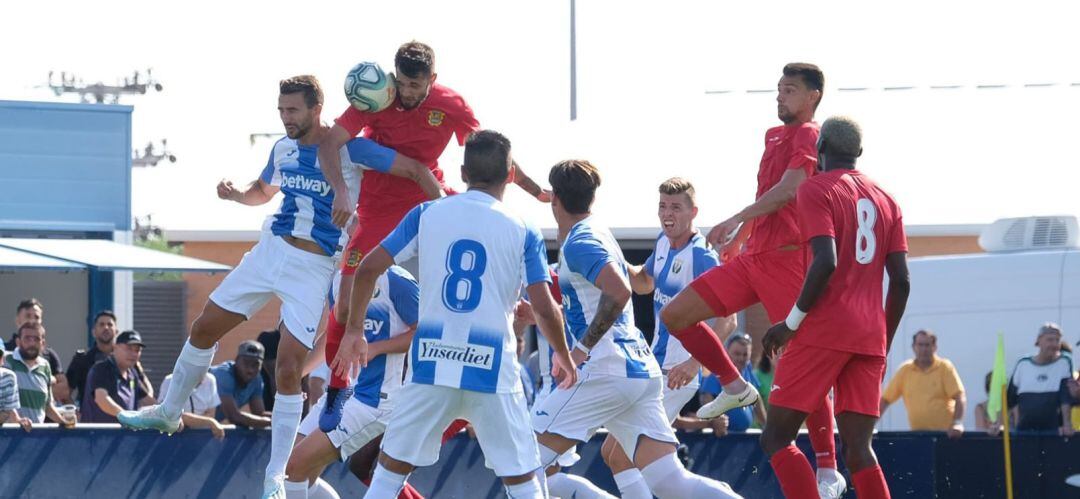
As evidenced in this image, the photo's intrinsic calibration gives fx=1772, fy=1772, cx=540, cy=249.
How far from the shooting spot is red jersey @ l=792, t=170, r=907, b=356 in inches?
351

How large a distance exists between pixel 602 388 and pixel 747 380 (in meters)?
4.41

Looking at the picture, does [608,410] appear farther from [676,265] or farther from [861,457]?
[676,265]

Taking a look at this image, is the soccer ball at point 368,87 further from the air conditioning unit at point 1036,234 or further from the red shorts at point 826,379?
the air conditioning unit at point 1036,234

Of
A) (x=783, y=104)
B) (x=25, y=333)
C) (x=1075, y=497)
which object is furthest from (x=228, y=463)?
(x=1075, y=497)

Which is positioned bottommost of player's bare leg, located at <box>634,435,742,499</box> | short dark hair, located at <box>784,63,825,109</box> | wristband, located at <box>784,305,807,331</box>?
player's bare leg, located at <box>634,435,742,499</box>

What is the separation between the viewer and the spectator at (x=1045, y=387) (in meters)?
15.0

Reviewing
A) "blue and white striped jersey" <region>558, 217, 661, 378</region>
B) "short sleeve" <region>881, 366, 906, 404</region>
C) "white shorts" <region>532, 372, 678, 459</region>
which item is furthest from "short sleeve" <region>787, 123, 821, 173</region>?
"short sleeve" <region>881, 366, 906, 404</region>

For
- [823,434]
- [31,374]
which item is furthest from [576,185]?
[31,374]

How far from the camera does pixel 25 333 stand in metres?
14.2

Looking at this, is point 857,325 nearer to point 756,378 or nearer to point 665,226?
point 665,226

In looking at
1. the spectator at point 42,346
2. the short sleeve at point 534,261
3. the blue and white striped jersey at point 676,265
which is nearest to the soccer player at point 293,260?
the blue and white striped jersey at point 676,265

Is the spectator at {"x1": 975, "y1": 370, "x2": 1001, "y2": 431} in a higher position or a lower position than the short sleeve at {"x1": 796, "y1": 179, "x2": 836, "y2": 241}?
lower

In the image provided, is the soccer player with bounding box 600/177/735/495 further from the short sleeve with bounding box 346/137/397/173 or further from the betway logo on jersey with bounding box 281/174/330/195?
the betway logo on jersey with bounding box 281/174/330/195

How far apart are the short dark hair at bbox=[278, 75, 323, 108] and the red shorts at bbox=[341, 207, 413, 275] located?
0.84m
